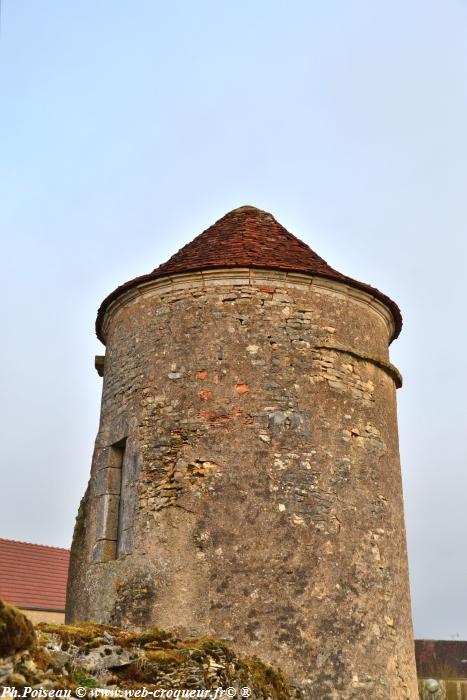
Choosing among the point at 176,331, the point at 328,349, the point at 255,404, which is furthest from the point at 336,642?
the point at 176,331

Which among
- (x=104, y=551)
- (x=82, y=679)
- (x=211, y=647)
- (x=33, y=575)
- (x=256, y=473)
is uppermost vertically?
(x=33, y=575)

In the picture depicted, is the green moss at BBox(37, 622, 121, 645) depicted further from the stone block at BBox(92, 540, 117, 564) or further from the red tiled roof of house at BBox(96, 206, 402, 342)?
the red tiled roof of house at BBox(96, 206, 402, 342)

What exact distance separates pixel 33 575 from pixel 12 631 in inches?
813

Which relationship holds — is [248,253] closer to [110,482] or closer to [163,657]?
[110,482]

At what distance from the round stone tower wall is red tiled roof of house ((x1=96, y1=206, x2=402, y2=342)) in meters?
0.13

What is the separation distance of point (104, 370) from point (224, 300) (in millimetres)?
2221

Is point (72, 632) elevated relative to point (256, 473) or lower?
lower

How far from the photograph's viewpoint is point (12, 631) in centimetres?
419

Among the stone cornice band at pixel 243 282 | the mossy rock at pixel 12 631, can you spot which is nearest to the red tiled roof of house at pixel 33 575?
the stone cornice band at pixel 243 282

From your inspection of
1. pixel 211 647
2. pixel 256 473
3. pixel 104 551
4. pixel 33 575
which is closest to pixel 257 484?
pixel 256 473

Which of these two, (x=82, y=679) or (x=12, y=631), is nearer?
(x=12, y=631)

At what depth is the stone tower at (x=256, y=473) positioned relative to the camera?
7.75 m

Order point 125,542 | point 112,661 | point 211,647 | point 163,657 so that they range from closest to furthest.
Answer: point 112,661
point 163,657
point 211,647
point 125,542

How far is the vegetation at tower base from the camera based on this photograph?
14.0ft
